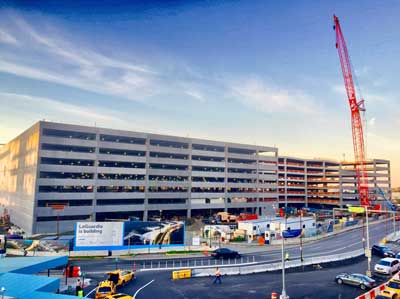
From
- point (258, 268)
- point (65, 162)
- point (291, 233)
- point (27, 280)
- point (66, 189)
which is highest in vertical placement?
point (65, 162)

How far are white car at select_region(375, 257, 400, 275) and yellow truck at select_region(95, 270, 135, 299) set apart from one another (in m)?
29.5

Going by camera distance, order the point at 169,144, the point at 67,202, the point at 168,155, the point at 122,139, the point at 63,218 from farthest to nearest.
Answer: the point at 169,144 < the point at 168,155 < the point at 122,139 < the point at 67,202 < the point at 63,218

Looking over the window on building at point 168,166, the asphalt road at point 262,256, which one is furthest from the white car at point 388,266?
the window on building at point 168,166

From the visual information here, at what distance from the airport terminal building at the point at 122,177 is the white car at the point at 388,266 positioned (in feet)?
198

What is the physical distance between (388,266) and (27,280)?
3826 centimetres

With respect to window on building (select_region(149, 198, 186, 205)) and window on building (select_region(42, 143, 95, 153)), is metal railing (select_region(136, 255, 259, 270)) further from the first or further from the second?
window on building (select_region(149, 198, 186, 205))

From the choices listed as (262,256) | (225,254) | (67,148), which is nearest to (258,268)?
(225,254)

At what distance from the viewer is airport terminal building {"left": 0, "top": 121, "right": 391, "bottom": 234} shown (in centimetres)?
7612

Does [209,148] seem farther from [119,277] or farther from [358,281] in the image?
[358,281]

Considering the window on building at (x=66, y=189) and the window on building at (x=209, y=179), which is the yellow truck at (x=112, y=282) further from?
the window on building at (x=209, y=179)

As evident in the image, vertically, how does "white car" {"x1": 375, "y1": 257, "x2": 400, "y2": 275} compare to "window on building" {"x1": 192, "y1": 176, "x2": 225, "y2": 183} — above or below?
below

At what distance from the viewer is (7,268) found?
24.4 metres

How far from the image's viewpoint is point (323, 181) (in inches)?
5925

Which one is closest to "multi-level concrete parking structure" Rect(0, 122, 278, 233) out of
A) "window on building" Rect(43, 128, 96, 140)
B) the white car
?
"window on building" Rect(43, 128, 96, 140)
